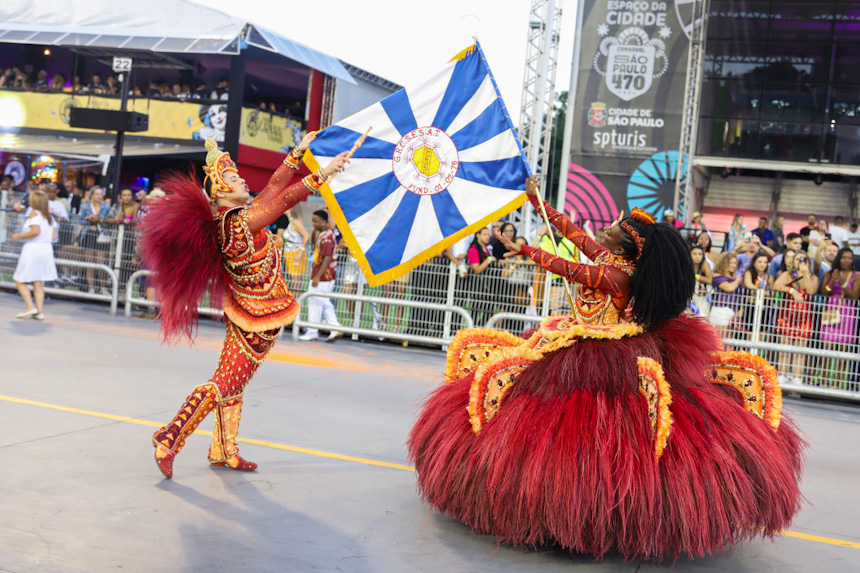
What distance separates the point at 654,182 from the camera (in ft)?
66.3

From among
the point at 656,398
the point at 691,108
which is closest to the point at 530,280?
the point at 656,398

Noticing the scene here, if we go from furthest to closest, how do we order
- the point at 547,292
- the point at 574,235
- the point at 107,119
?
the point at 107,119 < the point at 547,292 < the point at 574,235

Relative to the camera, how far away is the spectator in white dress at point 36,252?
10.9m

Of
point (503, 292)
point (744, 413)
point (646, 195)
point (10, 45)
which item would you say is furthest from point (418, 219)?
point (10, 45)

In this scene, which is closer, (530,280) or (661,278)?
(661,278)

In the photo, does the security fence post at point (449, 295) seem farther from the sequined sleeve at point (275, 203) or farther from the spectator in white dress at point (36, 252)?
the sequined sleeve at point (275, 203)

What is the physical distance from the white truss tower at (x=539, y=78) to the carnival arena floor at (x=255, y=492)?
37.3ft

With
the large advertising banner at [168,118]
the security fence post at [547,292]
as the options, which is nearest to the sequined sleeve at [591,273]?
the security fence post at [547,292]

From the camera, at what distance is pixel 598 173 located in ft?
67.8

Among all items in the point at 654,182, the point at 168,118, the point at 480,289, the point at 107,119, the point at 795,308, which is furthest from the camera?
the point at 168,118

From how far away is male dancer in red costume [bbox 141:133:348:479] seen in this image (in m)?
4.78

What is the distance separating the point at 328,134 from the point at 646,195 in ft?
51.4

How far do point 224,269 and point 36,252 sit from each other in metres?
7.21

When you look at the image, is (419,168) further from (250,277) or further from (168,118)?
(168,118)
